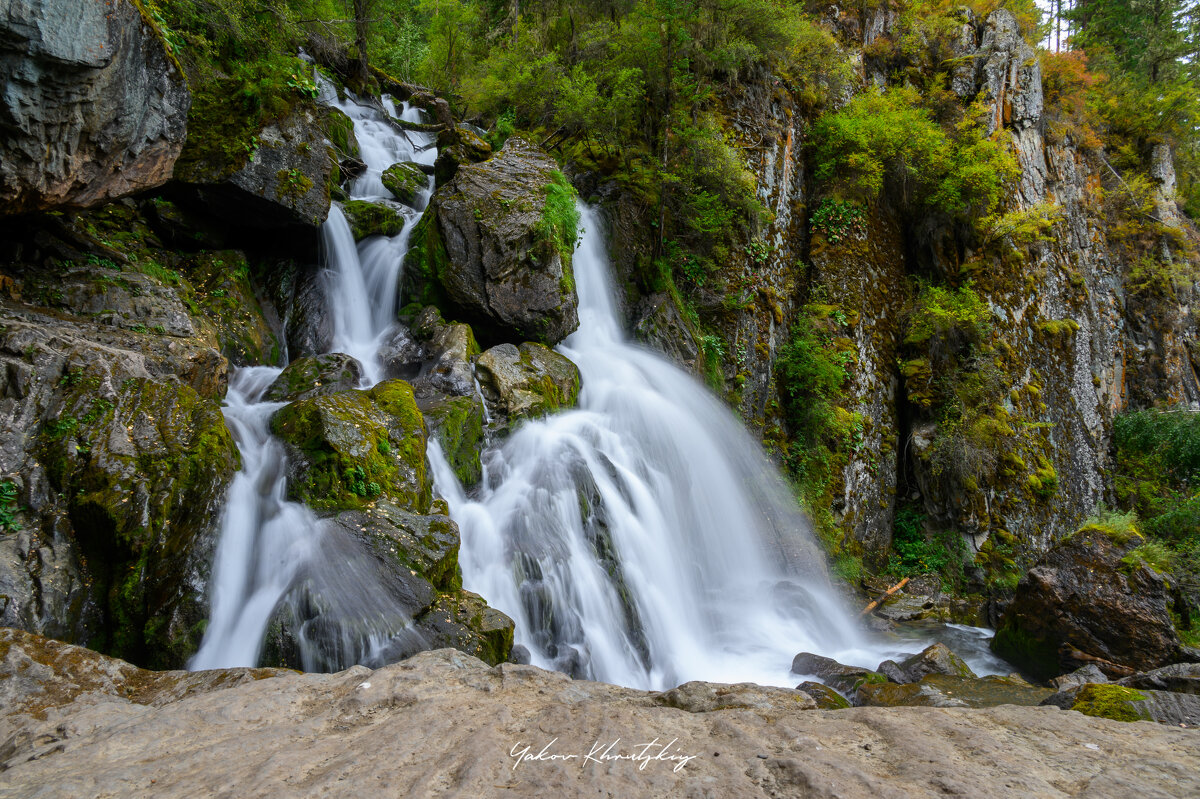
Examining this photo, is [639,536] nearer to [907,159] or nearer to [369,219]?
[369,219]

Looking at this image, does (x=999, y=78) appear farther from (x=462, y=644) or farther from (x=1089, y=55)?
(x=462, y=644)

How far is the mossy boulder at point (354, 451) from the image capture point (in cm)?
545

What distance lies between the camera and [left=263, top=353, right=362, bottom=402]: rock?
7297 mm

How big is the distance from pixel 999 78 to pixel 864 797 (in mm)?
19945

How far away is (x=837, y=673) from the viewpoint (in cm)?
624

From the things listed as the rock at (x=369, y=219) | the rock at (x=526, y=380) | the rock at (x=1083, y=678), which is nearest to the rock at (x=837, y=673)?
the rock at (x=1083, y=678)

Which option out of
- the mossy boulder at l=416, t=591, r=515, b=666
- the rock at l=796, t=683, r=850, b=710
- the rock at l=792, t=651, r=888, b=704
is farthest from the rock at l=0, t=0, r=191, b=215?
the rock at l=792, t=651, r=888, b=704

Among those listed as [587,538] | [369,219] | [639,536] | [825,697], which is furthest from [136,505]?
[369,219]

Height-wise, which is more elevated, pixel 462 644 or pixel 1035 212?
pixel 1035 212

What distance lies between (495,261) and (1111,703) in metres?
8.95

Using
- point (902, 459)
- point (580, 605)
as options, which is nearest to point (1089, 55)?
point (902, 459)

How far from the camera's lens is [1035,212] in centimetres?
1423

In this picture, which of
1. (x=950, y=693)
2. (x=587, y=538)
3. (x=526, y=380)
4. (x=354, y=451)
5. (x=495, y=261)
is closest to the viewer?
(x=950, y=693)

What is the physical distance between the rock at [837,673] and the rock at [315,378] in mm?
6764
